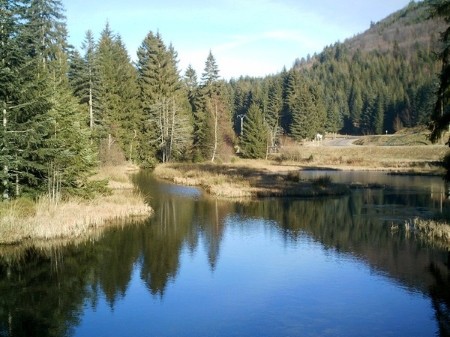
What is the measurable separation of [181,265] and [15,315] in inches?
263

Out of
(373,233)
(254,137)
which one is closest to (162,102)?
(254,137)

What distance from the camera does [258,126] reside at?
6606cm

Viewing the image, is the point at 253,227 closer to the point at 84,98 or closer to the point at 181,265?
the point at 181,265

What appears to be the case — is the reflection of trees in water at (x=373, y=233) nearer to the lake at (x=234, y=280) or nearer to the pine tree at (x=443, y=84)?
the lake at (x=234, y=280)

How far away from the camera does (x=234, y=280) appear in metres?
16.1

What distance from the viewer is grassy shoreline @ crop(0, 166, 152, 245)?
1928cm

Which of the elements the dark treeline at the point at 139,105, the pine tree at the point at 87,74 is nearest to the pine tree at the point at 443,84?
the dark treeline at the point at 139,105

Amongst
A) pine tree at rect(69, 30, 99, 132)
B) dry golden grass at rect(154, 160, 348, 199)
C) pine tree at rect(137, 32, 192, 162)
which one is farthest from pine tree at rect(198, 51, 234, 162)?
pine tree at rect(69, 30, 99, 132)

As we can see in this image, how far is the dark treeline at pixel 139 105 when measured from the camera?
68.6ft

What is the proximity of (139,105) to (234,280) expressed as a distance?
5290 centimetres

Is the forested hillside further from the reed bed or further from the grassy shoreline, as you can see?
the grassy shoreline

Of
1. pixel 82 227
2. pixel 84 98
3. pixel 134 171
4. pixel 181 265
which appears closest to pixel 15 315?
pixel 181 265

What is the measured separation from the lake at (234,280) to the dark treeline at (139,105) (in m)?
5.07

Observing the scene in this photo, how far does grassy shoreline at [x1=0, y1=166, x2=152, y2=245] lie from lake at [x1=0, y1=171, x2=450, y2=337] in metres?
0.93
